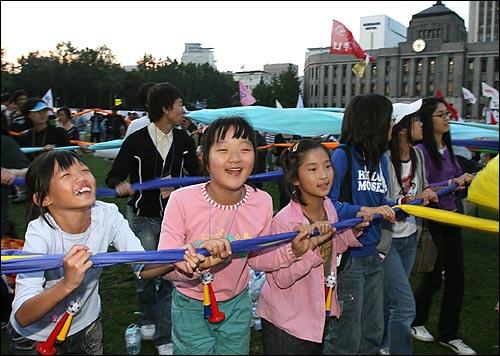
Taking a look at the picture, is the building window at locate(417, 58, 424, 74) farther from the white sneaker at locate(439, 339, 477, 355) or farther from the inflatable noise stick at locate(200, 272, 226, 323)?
the inflatable noise stick at locate(200, 272, 226, 323)

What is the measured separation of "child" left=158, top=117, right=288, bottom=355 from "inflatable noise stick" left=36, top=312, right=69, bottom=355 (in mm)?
556

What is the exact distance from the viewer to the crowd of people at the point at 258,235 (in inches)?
95.3

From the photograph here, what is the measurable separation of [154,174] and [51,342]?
2.16 meters

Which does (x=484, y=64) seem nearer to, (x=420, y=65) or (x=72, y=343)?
(x=420, y=65)

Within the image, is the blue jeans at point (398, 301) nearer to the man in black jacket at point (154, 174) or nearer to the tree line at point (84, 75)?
the man in black jacket at point (154, 174)

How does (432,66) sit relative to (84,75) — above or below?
above

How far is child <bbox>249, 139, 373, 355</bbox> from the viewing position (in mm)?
2654

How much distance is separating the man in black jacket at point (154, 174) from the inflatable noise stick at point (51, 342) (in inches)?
72.9

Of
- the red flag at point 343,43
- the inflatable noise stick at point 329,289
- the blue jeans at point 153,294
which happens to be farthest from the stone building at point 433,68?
the inflatable noise stick at point 329,289

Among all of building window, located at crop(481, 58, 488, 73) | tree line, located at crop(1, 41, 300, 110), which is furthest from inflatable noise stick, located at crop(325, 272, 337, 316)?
building window, located at crop(481, 58, 488, 73)

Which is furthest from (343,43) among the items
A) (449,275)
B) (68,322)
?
(68,322)

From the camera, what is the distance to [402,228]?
3652 millimetres

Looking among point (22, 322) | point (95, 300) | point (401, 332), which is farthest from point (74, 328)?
point (401, 332)

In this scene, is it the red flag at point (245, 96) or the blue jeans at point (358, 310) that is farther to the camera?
the red flag at point (245, 96)
